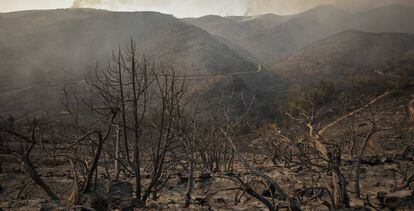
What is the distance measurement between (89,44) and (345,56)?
82.7 metres

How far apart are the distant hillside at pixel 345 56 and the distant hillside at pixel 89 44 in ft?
47.9

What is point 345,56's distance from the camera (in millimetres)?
93938

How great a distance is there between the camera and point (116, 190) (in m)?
6.50

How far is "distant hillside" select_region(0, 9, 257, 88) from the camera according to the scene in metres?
75.1

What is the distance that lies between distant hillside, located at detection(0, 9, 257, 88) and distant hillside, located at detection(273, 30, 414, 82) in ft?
47.9

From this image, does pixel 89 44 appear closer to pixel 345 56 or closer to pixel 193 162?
pixel 345 56

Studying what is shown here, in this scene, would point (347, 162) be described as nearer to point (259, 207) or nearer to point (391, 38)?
point (259, 207)

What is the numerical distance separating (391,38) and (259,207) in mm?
121753

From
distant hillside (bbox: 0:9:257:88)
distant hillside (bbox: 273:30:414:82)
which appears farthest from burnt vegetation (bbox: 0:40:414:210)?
distant hillside (bbox: 0:9:257:88)

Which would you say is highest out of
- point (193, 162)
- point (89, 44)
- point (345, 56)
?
point (89, 44)

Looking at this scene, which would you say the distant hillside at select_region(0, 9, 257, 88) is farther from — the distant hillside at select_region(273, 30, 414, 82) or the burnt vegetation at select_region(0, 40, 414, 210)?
the burnt vegetation at select_region(0, 40, 414, 210)

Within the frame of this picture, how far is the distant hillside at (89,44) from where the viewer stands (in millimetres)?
75125

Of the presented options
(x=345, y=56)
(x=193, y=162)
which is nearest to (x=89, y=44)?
(x=345, y=56)

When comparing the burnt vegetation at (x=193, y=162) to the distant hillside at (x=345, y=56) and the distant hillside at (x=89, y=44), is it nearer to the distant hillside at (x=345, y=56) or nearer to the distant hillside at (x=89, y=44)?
the distant hillside at (x=345, y=56)
